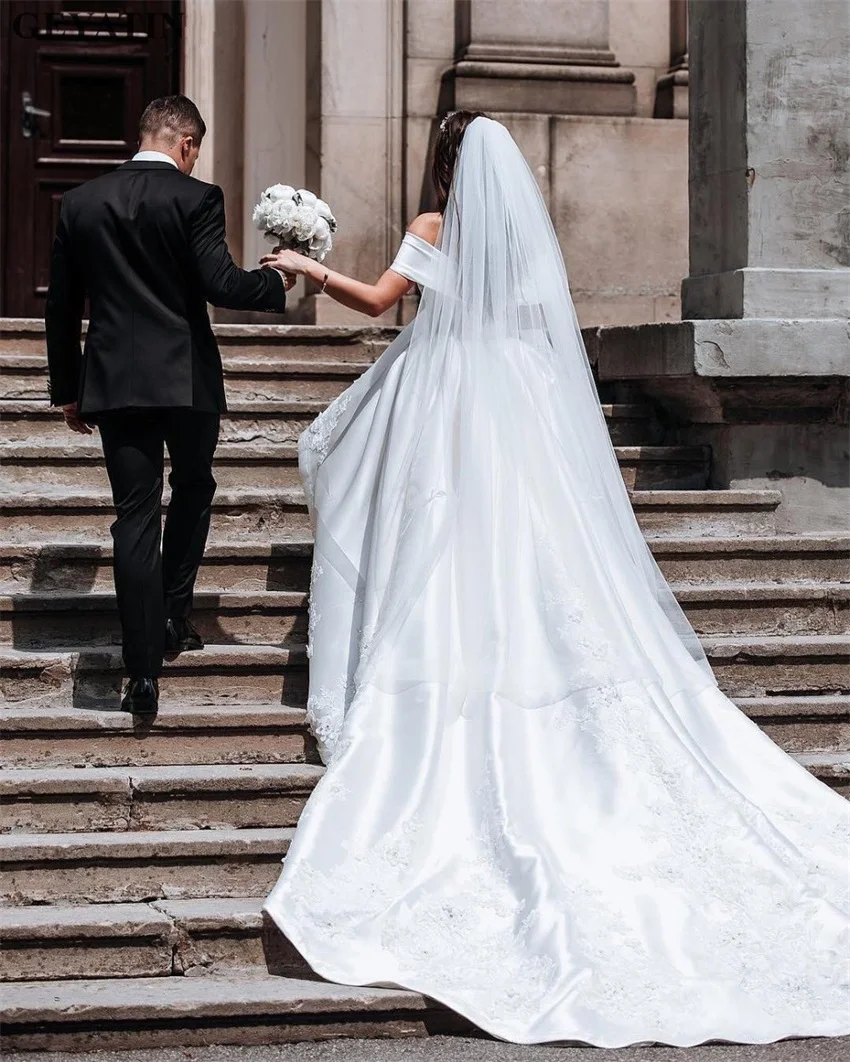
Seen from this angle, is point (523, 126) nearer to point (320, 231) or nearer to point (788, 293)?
point (788, 293)

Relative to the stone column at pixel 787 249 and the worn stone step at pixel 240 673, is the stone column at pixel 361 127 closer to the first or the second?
the stone column at pixel 787 249

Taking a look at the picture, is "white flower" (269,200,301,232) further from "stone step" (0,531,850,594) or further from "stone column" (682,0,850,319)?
"stone column" (682,0,850,319)

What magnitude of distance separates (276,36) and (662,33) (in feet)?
6.89

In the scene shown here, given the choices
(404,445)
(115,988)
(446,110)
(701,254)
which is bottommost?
(115,988)

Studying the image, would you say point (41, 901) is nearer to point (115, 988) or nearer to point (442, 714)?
point (115, 988)

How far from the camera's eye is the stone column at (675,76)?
890 cm

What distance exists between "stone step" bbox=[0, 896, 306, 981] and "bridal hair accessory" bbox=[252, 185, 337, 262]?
2.07 metres

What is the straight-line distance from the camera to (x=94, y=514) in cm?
613

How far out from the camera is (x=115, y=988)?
4.23m

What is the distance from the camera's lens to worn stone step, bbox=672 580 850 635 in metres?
6.09

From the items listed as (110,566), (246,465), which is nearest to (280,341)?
(246,465)

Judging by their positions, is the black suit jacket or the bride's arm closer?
the black suit jacket

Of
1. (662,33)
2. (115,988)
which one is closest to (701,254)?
(662,33)

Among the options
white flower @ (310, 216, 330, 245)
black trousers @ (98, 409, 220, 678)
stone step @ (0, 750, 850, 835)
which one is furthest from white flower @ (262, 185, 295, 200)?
stone step @ (0, 750, 850, 835)
